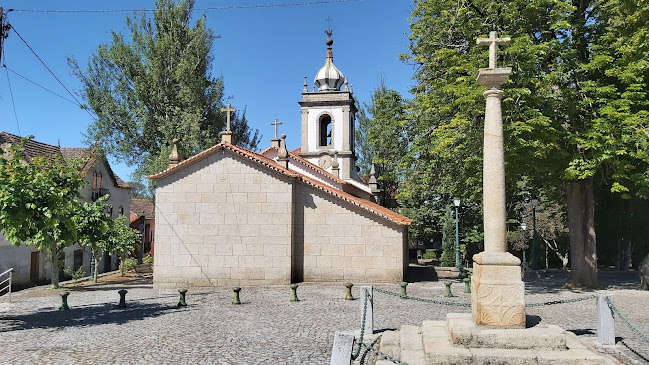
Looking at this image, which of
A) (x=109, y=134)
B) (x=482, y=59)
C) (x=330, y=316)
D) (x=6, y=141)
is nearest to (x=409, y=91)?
(x=482, y=59)

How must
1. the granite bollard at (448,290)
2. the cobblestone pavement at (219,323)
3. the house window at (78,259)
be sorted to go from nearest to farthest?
the cobblestone pavement at (219,323) → the granite bollard at (448,290) → the house window at (78,259)

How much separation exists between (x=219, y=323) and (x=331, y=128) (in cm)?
2056

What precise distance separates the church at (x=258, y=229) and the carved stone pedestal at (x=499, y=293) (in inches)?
418

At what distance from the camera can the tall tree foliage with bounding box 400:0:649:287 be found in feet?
46.7

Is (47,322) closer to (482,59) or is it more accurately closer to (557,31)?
(482,59)

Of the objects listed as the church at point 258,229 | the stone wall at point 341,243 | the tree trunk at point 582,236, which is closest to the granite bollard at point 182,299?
the church at point 258,229

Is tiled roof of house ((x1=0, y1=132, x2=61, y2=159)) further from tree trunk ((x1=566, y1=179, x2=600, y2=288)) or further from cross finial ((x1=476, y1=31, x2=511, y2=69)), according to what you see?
tree trunk ((x1=566, y1=179, x2=600, y2=288))

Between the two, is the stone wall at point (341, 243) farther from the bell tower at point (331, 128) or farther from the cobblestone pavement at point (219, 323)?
the bell tower at point (331, 128)

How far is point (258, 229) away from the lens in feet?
60.8

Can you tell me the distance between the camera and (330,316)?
39.0ft

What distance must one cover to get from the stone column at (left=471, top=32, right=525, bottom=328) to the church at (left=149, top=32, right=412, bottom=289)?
34.6 feet

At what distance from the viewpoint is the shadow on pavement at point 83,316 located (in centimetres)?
1124

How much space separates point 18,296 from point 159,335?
10.3 meters

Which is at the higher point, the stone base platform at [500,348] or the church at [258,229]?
the church at [258,229]
